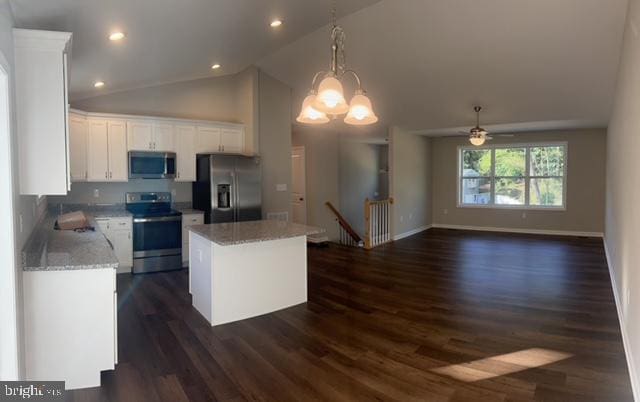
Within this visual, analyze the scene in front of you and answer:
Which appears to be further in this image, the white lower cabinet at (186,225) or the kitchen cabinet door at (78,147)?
the white lower cabinet at (186,225)

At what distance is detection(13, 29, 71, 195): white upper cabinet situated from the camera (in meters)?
2.45

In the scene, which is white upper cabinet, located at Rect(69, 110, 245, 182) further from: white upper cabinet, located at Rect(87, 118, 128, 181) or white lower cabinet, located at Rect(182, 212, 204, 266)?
white lower cabinet, located at Rect(182, 212, 204, 266)

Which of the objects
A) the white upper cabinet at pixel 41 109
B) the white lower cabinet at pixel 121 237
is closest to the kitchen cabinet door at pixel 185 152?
the white lower cabinet at pixel 121 237

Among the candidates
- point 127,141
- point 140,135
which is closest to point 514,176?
point 140,135

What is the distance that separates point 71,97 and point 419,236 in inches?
290

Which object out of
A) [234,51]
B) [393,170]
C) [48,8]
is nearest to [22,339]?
[48,8]

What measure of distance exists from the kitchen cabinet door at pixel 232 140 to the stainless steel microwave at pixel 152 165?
91cm

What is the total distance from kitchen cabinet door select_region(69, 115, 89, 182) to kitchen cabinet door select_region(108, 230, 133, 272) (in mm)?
905

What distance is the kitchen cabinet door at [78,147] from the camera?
5121mm

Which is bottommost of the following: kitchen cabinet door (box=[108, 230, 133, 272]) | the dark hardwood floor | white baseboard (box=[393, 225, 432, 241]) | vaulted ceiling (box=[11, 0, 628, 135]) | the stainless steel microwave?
the dark hardwood floor

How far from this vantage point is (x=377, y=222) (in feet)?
26.6

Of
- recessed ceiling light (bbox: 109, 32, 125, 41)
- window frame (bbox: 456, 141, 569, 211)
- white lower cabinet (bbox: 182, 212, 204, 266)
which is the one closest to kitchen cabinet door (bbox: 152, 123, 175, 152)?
white lower cabinet (bbox: 182, 212, 204, 266)

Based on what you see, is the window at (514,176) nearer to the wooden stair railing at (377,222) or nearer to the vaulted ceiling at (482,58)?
the vaulted ceiling at (482,58)

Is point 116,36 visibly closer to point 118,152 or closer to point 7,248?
point 7,248
